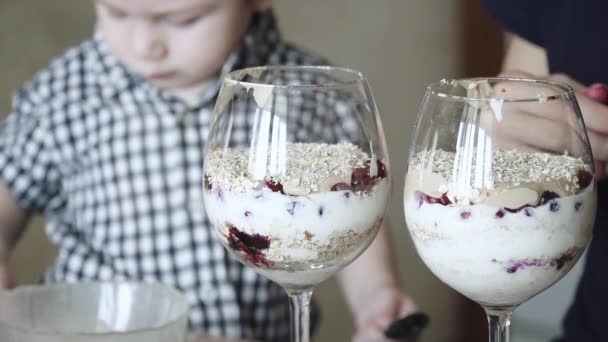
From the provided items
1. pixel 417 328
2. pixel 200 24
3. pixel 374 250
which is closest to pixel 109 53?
pixel 200 24

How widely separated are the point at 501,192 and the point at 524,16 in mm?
431

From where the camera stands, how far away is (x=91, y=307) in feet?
2.38

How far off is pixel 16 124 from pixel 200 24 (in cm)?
35

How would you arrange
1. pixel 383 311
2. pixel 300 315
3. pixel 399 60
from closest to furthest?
pixel 300 315 < pixel 383 311 < pixel 399 60

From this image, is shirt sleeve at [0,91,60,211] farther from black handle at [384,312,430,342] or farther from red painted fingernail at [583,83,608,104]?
red painted fingernail at [583,83,608,104]

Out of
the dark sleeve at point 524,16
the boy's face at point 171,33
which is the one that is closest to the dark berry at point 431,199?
the dark sleeve at point 524,16

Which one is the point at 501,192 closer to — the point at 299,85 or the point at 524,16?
the point at 299,85

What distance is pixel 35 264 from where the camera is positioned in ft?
5.57

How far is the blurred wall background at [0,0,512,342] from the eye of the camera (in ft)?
6.19

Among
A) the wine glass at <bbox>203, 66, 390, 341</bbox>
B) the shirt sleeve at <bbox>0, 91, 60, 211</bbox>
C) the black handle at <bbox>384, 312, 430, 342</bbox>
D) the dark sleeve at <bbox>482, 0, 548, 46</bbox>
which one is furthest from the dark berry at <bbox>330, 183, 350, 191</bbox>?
the shirt sleeve at <bbox>0, 91, 60, 211</bbox>

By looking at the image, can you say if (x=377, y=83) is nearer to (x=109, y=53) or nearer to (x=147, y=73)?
(x=109, y=53)

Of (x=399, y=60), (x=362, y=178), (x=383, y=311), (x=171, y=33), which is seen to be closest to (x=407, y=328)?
(x=383, y=311)

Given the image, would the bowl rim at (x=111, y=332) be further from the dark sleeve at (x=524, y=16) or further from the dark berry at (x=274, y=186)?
the dark sleeve at (x=524, y=16)

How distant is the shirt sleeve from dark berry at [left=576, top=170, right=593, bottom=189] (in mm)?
821
